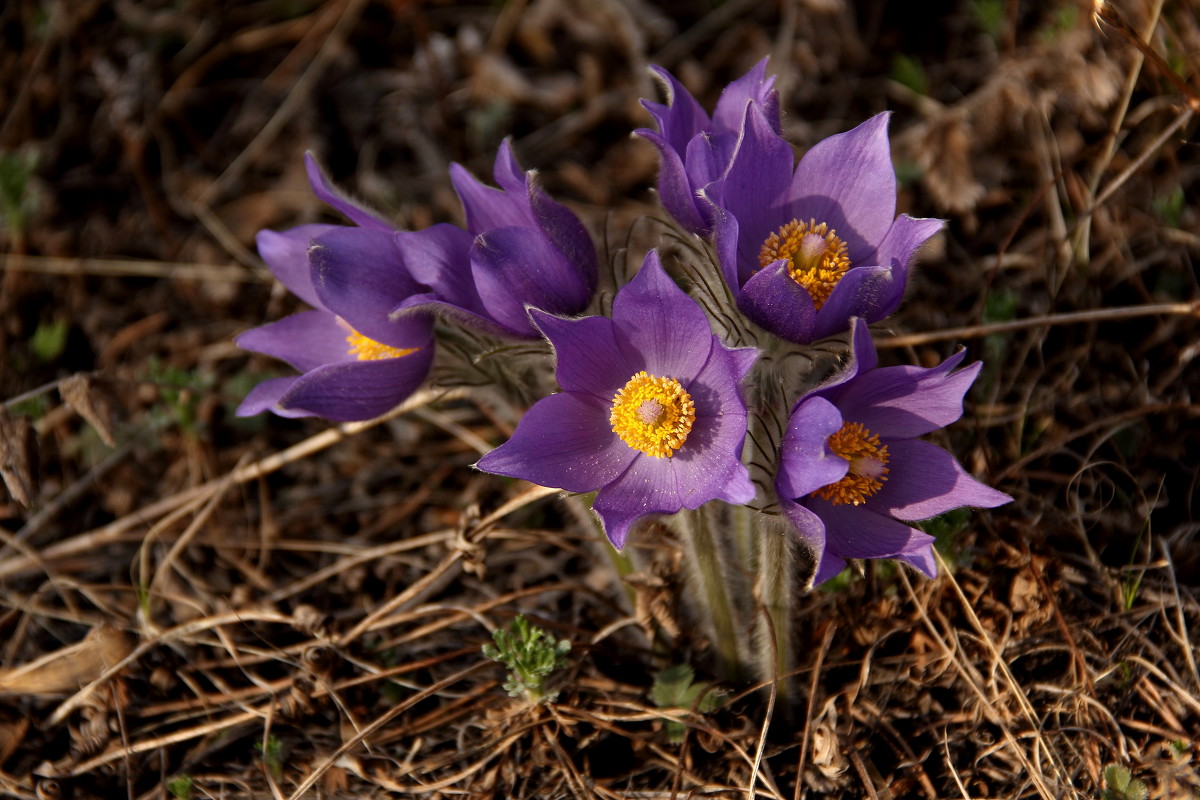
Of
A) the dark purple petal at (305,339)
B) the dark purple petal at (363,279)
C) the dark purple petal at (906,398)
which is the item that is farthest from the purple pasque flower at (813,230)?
the dark purple petal at (305,339)

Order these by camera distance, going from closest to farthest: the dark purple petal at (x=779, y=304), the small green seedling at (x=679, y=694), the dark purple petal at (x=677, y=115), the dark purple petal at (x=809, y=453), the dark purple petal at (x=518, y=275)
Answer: the dark purple petal at (x=809, y=453), the dark purple petal at (x=779, y=304), the dark purple petal at (x=518, y=275), the dark purple petal at (x=677, y=115), the small green seedling at (x=679, y=694)

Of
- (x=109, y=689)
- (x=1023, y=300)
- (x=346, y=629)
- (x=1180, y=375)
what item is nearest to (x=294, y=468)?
(x=346, y=629)

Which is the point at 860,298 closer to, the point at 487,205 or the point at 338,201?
the point at 487,205

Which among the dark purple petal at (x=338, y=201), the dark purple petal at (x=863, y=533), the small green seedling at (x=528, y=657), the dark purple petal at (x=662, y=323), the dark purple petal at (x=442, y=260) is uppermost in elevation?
the dark purple petal at (x=338, y=201)

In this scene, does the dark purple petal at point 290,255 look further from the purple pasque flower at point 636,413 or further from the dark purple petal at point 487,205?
the purple pasque flower at point 636,413

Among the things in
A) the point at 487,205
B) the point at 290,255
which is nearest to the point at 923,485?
the point at 487,205

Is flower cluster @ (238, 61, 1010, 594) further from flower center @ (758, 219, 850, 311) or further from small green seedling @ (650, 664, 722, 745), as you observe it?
small green seedling @ (650, 664, 722, 745)

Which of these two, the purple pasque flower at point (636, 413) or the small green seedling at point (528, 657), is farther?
the small green seedling at point (528, 657)

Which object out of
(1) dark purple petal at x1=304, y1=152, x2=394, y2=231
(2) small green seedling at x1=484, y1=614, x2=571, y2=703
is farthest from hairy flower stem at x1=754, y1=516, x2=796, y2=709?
(1) dark purple petal at x1=304, y1=152, x2=394, y2=231
